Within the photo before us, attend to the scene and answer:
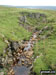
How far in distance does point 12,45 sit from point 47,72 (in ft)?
71.8

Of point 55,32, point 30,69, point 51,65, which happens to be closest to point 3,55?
point 30,69

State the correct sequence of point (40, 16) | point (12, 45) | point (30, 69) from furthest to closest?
point (40, 16)
point (12, 45)
point (30, 69)

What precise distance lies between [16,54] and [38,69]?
14.6 m

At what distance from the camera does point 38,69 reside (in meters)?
40.7

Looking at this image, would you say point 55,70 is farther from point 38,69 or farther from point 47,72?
point 38,69

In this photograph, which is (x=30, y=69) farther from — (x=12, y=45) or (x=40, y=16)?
(x=40, y=16)

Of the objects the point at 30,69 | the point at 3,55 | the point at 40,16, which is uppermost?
the point at 40,16

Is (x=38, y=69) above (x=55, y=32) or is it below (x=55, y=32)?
below

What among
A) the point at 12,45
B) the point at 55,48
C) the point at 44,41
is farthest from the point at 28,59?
the point at 44,41

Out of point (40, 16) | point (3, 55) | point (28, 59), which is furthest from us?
point (40, 16)

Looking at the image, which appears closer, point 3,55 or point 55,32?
point 3,55

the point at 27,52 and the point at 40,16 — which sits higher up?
the point at 40,16

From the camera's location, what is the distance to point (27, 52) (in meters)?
55.3

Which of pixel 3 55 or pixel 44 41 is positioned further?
pixel 44 41
